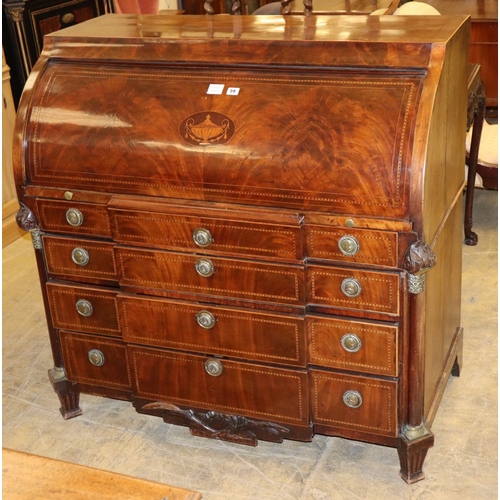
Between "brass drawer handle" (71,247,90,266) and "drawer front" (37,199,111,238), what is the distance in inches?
2.4

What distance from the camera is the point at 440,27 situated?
2.57 metres

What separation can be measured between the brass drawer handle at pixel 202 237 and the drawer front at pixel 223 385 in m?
0.41

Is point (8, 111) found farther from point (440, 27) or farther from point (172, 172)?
point (440, 27)

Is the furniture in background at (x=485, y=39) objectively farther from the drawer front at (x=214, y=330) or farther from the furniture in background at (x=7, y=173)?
the drawer front at (x=214, y=330)

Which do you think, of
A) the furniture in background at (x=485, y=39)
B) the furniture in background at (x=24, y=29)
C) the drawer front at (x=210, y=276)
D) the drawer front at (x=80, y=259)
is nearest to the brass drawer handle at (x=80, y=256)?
the drawer front at (x=80, y=259)

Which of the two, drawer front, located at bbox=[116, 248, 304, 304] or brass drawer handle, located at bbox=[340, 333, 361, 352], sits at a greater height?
drawer front, located at bbox=[116, 248, 304, 304]

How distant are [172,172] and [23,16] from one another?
231cm

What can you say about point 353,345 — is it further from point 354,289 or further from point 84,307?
point 84,307

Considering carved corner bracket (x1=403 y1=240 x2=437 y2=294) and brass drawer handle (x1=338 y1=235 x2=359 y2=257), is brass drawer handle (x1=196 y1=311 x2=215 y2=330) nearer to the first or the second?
brass drawer handle (x1=338 y1=235 x2=359 y2=257)

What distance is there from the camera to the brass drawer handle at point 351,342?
2582 millimetres

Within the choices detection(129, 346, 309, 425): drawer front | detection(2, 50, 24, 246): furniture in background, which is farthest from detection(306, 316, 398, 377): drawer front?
detection(2, 50, 24, 246): furniture in background

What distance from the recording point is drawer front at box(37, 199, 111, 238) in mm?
2777

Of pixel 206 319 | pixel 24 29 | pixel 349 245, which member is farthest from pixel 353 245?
pixel 24 29

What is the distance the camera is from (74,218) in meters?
2.81
